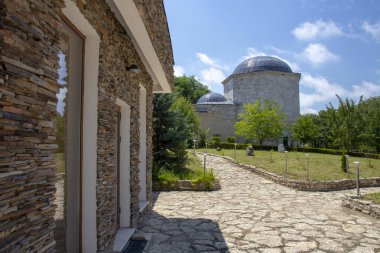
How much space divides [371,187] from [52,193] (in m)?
14.4

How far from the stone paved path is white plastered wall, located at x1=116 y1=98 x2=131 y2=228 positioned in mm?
843

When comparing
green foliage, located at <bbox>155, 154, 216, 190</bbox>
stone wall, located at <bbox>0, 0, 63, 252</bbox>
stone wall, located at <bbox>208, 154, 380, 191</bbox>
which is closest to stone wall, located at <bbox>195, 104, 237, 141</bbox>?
stone wall, located at <bbox>208, 154, 380, 191</bbox>

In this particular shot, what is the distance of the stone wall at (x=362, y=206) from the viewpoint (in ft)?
26.0

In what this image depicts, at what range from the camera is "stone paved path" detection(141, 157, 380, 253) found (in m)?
5.69

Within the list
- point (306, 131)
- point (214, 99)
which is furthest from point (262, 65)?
point (306, 131)

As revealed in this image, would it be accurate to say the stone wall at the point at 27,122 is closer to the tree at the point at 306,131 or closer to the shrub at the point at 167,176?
the shrub at the point at 167,176

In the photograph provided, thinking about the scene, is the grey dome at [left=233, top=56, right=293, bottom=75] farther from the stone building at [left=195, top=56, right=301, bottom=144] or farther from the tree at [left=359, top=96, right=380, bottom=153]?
the tree at [left=359, top=96, right=380, bottom=153]

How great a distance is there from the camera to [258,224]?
7.16m

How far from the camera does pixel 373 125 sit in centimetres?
3250

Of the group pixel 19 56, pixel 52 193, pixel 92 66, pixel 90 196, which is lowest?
pixel 90 196

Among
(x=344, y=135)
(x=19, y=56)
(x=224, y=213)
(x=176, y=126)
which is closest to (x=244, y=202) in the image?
(x=224, y=213)

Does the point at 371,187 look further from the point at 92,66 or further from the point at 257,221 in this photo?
the point at 92,66

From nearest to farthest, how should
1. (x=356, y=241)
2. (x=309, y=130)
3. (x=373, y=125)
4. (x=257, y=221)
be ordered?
(x=356, y=241) → (x=257, y=221) → (x=373, y=125) → (x=309, y=130)

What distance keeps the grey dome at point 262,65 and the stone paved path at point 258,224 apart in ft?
105
